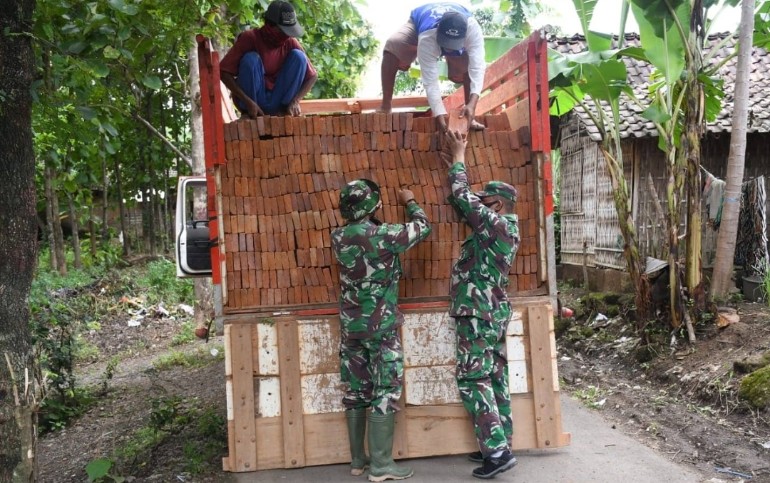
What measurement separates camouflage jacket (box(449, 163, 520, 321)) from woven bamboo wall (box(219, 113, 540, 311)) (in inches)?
9.3

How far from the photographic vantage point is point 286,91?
5062 mm

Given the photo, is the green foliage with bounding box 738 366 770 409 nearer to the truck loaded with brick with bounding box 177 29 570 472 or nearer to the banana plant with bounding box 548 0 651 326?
the banana plant with bounding box 548 0 651 326

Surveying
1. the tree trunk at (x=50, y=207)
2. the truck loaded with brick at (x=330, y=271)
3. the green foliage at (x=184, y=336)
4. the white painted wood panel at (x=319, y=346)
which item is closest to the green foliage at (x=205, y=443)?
the truck loaded with brick at (x=330, y=271)

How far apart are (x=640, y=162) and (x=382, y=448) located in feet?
25.3

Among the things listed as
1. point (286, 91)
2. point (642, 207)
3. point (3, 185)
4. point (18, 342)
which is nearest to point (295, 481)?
point (18, 342)

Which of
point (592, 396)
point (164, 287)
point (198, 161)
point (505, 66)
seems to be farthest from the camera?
point (164, 287)

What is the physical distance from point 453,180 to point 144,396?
4.58 meters

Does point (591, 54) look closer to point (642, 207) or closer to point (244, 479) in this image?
point (642, 207)

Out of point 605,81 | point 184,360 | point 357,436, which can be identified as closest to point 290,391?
point 357,436

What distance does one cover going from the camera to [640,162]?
1009 centimetres

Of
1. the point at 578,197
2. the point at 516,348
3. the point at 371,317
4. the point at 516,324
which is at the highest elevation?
the point at 578,197

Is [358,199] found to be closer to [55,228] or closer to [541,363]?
[541,363]

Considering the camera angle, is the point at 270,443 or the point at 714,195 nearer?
the point at 270,443

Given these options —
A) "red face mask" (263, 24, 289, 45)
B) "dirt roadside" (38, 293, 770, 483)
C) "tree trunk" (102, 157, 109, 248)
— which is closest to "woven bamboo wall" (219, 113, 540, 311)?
"red face mask" (263, 24, 289, 45)
